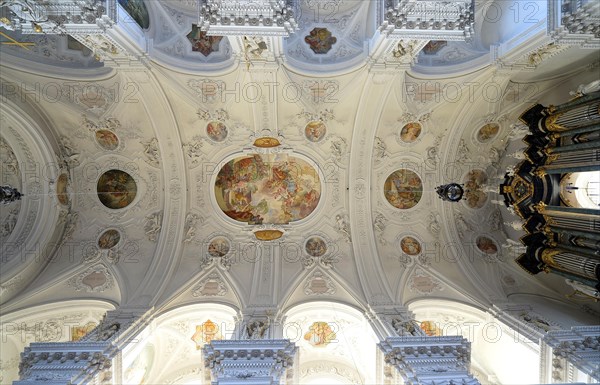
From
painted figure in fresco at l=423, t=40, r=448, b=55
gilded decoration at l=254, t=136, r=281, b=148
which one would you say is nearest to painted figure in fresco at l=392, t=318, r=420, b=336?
gilded decoration at l=254, t=136, r=281, b=148

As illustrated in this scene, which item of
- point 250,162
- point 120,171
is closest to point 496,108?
point 250,162

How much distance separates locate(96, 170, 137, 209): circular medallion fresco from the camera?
1401cm

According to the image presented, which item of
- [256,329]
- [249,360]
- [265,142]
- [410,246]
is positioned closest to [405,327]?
[410,246]

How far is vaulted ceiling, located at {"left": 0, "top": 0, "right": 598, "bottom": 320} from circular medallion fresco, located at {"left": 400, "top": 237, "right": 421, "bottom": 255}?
0.14 ft

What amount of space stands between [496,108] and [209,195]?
1117 cm

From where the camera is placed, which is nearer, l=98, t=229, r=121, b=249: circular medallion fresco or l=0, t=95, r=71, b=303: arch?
l=0, t=95, r=71, b=303: arch

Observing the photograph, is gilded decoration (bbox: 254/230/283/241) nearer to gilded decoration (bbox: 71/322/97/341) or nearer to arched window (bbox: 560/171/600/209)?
gilded decoration (bbox: 71/322/97/341)

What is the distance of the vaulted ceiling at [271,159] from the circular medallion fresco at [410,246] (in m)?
0.04

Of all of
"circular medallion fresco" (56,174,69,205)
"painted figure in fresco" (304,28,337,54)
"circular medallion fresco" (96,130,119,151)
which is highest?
"painted figure in fresco" (304,28,337,54)

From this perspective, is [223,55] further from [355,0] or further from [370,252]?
[370,252]

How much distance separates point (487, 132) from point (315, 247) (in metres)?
7.93

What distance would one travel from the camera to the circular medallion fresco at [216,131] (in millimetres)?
13453

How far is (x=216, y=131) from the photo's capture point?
13602mm

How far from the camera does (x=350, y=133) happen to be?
13703 millimetres
